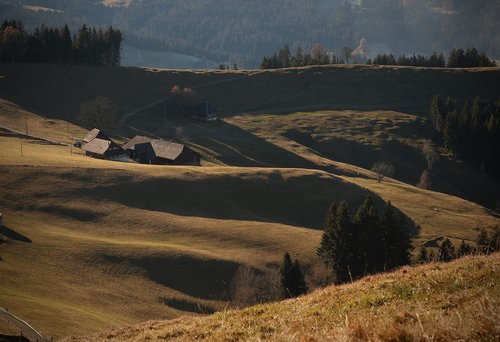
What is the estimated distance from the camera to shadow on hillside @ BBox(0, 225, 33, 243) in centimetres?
5709

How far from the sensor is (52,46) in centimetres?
17675

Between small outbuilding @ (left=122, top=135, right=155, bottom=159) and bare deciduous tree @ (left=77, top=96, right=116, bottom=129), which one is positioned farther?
bare deciduous tree @ (left=77, top=96, right=116, bottom=129)

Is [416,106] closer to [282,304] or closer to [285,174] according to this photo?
[285,174]

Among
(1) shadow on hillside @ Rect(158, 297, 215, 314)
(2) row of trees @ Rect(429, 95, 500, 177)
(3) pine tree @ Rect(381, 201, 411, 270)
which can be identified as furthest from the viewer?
(2) row of trees @ Rect(429, 95, 500, 177)

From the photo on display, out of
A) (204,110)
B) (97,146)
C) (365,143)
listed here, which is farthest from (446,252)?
(204,110)

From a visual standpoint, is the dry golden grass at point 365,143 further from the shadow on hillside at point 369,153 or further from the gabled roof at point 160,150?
the gabled roof at point 160,150

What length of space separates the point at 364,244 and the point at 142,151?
2384 inches

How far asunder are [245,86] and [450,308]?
181605 mm

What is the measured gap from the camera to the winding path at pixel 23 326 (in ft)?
100

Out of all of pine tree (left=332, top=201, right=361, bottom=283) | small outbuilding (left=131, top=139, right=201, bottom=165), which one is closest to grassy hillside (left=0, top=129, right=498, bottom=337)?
pine tree (left=332, top=201, right=361, bottom=283)

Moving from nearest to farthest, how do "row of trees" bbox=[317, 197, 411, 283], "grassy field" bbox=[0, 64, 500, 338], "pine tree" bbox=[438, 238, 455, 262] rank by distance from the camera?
"pine tree" bbox=[438, 238, 455, 262] < "grassy field" bbox=[0, 64, 500, 338] < "row of trees" bbox=[317, 197, 411, 283]

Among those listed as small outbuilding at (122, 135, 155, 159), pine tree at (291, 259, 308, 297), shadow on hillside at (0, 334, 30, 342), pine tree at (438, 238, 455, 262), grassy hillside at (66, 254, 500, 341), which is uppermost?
grassy hillside at (66, 254, 500, 341)

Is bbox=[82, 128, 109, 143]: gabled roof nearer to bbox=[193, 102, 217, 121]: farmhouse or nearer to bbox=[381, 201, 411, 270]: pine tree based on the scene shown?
bbox=[193, 102, 217, 121]: farmhouse

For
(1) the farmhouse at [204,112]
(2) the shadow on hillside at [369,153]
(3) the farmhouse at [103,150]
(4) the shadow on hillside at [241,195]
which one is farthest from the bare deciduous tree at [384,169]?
(3) the farmhouse at [103,150]
